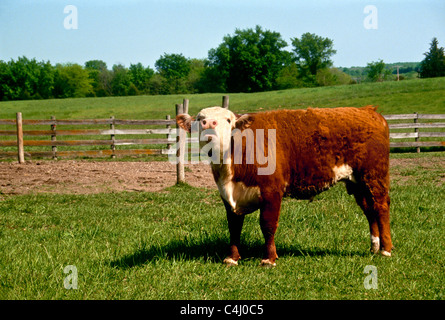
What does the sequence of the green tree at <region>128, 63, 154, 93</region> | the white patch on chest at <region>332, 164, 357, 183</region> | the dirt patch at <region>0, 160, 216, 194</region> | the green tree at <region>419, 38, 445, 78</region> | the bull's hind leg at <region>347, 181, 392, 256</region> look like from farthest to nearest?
the green tree at <region>128, 63, 154, 93</region> < the green tree at <region>419, 38, 445, 78</region> < the dirt patch at <region>0, 160, 216, 194</region> < the bull's hind leg at <region>347, 181, 392, 256</region> < the white patch on chest at <region>332, 164, 357, 183</region>

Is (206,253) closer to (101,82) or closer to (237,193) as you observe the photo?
(237,193)

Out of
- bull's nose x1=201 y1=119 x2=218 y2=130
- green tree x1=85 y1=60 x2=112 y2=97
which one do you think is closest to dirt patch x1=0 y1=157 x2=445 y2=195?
bull's nose x1=201 y1=119 x2=218 y2=130

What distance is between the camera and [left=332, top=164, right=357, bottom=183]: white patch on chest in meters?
4.58

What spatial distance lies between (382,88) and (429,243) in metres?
42.5

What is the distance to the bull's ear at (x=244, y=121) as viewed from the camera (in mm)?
4289

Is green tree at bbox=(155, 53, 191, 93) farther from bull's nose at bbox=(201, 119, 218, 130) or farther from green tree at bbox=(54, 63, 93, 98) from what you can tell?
bull's nose at bbox=(201, 119, 218, 130)

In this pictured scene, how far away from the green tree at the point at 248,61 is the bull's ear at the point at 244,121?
67.1m

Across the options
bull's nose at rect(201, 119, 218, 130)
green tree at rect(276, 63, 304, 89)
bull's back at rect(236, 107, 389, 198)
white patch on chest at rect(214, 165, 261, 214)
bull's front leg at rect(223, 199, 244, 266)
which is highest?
green tree at rect(276, 63, 304, 89)

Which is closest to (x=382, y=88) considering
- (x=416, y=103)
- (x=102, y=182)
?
(x=416, y=103)

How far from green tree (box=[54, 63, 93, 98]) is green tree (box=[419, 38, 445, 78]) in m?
60.0

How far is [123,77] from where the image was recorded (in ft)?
293

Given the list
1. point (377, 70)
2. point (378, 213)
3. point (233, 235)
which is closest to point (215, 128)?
point (233, 235)

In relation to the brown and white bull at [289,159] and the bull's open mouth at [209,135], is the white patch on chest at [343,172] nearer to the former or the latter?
the brown and white bull at [289,159]
